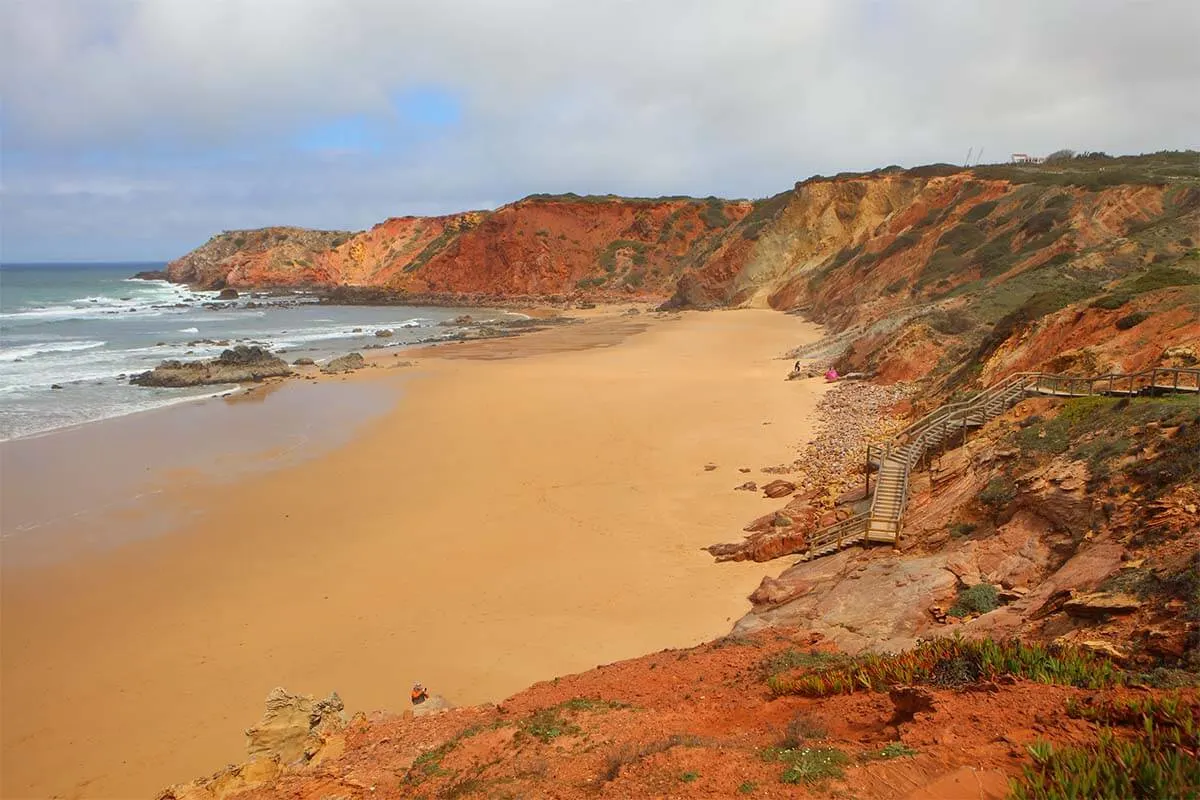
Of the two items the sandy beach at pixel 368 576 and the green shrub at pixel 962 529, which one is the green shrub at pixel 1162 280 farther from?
the green shrub at pixel 962 529

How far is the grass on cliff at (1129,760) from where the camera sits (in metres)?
4.26

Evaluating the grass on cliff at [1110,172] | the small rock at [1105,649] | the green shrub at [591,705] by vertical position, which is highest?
the grass on cliff at [1110,172]

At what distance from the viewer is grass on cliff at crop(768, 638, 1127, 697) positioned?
6.21m

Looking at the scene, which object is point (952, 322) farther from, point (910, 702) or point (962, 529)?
point (910, 702)

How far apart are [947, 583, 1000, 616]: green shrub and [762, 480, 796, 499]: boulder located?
24.4ft

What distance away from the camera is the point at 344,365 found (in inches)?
1513

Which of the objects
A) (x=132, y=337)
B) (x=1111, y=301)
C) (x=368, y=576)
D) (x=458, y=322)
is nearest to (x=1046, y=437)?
(x=1111, y=301)

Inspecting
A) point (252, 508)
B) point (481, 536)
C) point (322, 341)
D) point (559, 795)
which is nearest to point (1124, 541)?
point (559, 795)

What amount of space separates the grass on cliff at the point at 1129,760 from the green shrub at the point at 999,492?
246 inches

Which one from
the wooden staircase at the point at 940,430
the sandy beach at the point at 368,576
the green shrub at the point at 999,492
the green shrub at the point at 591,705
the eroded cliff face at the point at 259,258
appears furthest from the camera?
the eroded cliff face at the point at 259,258

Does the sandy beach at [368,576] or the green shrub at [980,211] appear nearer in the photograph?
the sandy beach at [368,576]

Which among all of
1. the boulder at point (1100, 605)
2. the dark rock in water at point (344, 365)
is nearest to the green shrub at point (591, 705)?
the boulder at point (1100, 605)

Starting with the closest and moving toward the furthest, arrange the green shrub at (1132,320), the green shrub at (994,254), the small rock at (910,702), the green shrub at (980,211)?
the small rock at (910,702) → the green shrub at (1132,320) → the green shrub at (994,254) → the green shrub at (980,211)

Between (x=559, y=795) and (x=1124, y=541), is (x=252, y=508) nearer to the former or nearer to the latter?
(x=559, y=795)
